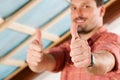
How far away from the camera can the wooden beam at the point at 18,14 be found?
6.29 feet

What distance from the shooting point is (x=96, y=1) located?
1.44 meters

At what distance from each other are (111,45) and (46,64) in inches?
10.7

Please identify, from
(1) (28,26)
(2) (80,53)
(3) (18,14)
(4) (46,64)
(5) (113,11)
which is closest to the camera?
(2) (80,53)

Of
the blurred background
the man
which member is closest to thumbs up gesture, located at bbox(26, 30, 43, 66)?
the man

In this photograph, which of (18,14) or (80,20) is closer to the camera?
(80,20)

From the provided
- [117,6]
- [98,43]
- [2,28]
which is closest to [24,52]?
[2,28]

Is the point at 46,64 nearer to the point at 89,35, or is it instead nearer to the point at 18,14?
the point at 89,35

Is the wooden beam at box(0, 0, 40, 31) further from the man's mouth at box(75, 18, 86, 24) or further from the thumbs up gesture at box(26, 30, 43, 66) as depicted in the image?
the thumbs up gesture at box(26, 30, 43, 66)

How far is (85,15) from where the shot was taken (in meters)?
1.44

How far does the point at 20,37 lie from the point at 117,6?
61 centimetres

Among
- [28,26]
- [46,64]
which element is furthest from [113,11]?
[46,64]

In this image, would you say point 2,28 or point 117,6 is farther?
point 117,6

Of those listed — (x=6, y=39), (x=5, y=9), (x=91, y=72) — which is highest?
(x=5, y=9)

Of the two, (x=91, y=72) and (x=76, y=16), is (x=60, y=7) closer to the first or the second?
(x=76, y=16)
